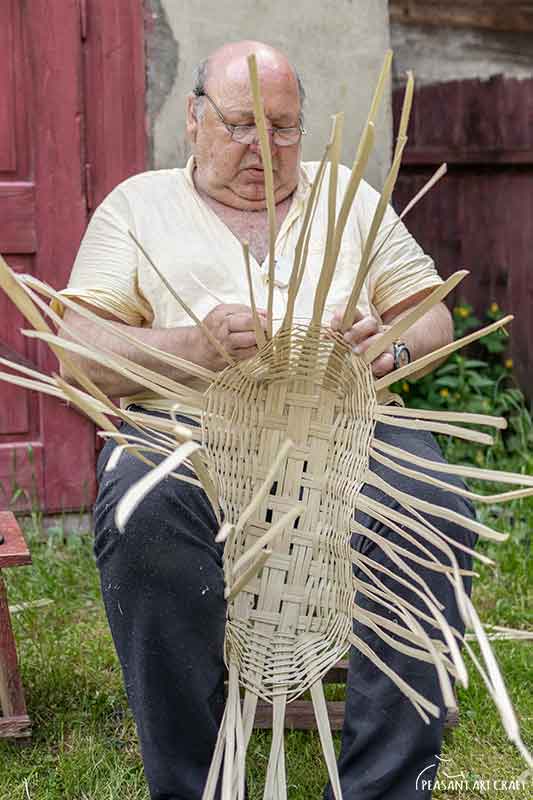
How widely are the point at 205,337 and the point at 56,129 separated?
172 cm

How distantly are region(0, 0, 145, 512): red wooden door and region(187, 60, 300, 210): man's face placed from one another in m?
1.18

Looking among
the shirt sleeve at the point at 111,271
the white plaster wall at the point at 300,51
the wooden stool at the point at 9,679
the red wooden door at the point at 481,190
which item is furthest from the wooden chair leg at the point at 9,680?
the red wooden door at the point at 481,190

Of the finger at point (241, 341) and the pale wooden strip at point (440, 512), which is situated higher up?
the finger at point (241, 341)

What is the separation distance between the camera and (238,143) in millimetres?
2131

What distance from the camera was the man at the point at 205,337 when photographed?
175 centimetres

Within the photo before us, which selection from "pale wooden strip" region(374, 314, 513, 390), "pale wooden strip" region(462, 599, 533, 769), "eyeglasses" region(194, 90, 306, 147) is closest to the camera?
"pale wooden strip" region(462, 599, 533, 769)

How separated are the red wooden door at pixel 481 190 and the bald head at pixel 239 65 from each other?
7.66 ft

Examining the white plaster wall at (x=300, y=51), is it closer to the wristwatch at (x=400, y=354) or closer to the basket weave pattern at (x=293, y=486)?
the wristwatch at (x=400, y=354)

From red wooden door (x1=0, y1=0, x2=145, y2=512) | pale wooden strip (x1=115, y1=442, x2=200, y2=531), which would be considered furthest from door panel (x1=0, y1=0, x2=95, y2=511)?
pale wooden strip (x1=115, y1=442, x2=200, y2=531)

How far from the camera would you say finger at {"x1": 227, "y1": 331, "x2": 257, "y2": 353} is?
1694mm

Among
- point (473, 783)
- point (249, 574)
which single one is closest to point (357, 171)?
point (249, 574)

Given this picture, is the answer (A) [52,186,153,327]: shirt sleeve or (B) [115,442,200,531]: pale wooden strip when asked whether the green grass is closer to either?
(A) [52,186,153,327]: shirt sleeve

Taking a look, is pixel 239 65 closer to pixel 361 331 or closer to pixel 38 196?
pixel 361 331

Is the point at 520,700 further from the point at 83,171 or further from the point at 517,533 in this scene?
the point at 83,171
